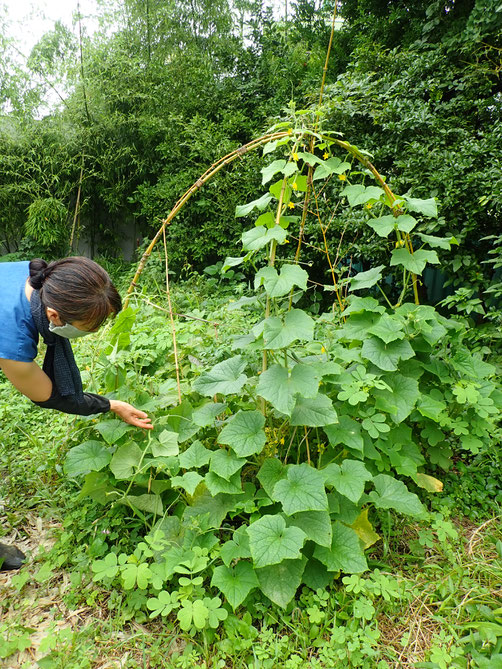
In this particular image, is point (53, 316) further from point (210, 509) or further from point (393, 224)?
point (393, 224)

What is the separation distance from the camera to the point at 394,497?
5.16 ft

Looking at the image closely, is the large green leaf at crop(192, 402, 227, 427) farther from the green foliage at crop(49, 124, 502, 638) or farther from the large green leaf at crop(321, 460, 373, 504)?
the large green leaf at crop(321, 460, 373, 504)

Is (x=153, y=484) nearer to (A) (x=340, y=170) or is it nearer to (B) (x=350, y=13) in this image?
(A) (x=340, y=170)

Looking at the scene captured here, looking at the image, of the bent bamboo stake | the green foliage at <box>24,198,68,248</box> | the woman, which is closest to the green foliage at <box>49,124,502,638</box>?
the bent bamboo stake

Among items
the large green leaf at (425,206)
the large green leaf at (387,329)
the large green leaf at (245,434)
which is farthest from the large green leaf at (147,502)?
the large green leaf at (425,206)

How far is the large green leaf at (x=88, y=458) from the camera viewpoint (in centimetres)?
159

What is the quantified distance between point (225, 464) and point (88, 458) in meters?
0.57

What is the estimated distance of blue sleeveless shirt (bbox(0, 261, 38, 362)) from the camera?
1357 millimetres

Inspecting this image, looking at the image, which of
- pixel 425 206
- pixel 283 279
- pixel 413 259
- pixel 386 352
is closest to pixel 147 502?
pixel 283 279

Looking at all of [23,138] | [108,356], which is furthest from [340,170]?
[23,138]

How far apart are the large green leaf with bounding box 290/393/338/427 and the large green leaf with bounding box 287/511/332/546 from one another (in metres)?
0.30

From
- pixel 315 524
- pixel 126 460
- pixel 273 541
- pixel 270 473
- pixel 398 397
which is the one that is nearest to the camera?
pixel 273 541

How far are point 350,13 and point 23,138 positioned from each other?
14.8ft

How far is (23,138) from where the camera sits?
5.72 metres
